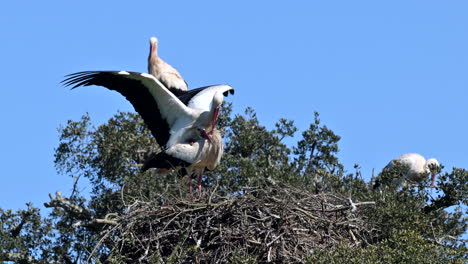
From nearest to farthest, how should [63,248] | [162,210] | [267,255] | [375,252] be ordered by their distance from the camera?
[375,252], [267,255], [162,210], [63,248]

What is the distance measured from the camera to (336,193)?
13.0 metres

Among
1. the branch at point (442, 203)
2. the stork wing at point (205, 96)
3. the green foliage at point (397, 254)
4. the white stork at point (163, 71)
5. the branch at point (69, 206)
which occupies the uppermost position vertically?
the white stork at point (163, 71)

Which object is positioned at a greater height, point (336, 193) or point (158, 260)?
point (336, 193)

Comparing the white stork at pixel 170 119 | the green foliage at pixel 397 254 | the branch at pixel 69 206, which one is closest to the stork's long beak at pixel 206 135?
the white stork at pixel 170 119

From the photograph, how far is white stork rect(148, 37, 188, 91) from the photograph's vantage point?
659 inches

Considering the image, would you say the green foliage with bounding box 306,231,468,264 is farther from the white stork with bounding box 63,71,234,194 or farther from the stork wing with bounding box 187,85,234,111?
the stork wing with bounding box 187,85,234,111

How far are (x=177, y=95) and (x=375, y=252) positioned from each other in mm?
6131

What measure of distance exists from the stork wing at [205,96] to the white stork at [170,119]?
0.19 metres

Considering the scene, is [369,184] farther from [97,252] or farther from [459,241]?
[97,252]

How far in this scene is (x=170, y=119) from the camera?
1511cm

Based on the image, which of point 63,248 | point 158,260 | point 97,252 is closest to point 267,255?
point 158,260

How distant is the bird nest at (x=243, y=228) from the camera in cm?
1189

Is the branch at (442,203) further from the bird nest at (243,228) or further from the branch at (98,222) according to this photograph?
the branch at (98,222)

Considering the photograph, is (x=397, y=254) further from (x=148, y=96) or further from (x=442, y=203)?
(x=148, y=96)
